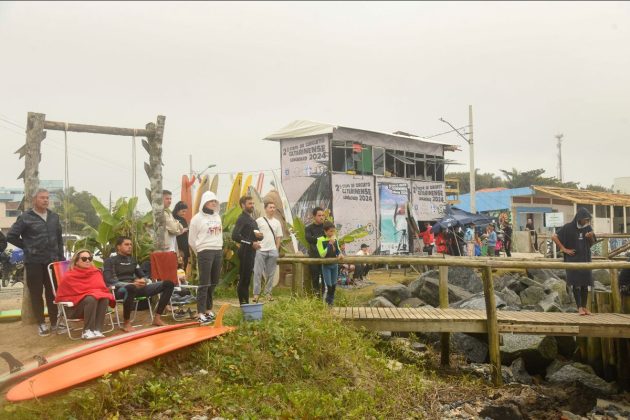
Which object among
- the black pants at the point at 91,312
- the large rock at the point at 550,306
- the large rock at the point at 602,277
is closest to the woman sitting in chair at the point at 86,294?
the black pants at the point at 91,312

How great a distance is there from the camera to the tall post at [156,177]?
8203mm

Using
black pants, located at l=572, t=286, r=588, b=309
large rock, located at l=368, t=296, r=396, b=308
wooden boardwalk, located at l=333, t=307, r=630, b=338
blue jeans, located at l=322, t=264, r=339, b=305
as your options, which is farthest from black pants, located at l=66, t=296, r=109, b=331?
black pants, located at l=572, t=286, r=588, b=309

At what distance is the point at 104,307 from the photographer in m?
6.59

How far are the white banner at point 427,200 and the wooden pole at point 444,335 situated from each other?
13.2 meters

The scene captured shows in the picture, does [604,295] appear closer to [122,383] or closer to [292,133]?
[122,383]

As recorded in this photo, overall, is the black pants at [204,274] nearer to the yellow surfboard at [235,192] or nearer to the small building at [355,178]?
the yellow surfboard at [235,192]

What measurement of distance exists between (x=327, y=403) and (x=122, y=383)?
6.27 feet

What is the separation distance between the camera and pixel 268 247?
28.8 ft

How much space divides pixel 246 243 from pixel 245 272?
390 mm

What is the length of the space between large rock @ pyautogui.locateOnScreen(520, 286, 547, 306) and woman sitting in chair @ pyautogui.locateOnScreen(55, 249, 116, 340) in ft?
31.7

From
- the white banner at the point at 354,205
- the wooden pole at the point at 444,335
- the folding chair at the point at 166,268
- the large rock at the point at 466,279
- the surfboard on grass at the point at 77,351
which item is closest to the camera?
the surfboard on grass at the point at 77,351

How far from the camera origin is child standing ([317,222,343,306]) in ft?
27.9

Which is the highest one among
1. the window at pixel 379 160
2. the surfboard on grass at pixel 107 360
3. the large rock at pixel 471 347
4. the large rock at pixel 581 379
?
the window at pixel 379 160

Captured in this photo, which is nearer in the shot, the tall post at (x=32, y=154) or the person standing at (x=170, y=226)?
the tall post at (x=32, y=154)
